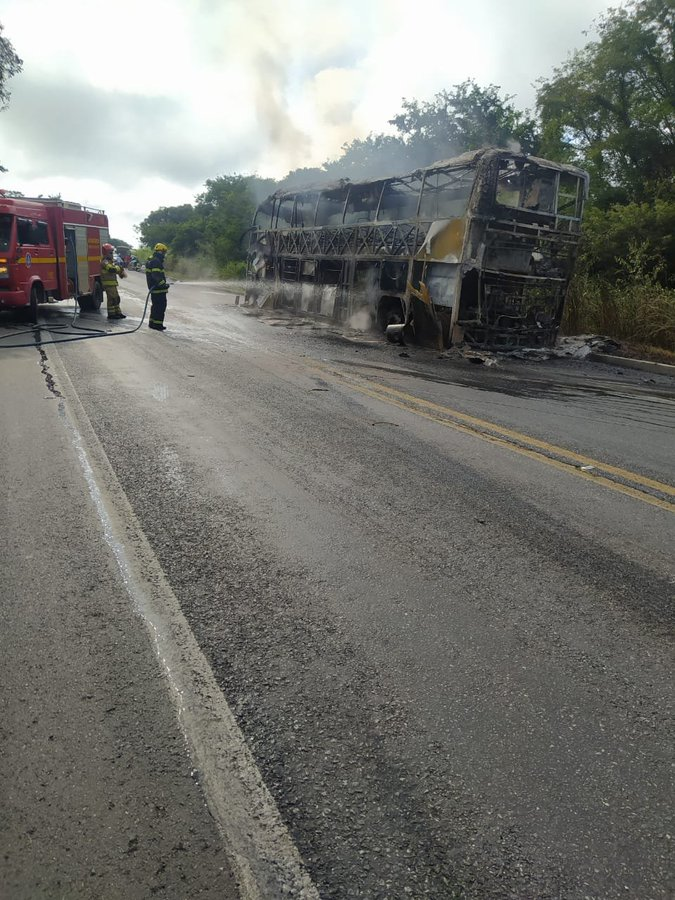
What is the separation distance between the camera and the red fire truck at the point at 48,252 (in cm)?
1342

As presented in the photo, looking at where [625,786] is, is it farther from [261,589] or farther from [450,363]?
[450,363]

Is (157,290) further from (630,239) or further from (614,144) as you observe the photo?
(614,144)

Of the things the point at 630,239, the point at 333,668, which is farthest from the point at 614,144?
the point at 333,668

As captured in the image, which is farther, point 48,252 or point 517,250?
point 48,252

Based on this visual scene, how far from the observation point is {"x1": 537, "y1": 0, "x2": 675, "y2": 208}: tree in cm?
2009

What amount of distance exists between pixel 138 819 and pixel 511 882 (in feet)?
3.17

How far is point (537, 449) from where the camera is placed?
5.64 meters

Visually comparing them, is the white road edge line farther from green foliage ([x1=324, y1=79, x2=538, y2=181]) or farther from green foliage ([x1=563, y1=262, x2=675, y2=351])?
green foliage ([x1=324, y1=79, x2=538, y2=181])

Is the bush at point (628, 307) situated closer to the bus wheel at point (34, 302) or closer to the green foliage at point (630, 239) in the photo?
the green foliage at point (630, 239)

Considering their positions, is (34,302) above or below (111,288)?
below

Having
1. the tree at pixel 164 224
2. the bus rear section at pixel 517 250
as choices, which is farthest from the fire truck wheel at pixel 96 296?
the tree at pixel 164 224

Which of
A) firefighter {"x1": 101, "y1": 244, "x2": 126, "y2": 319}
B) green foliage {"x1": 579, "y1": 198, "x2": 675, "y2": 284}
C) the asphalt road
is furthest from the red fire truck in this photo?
green foliage {"x1": 579, "y1": 198, "x2": 675, "y2": 284}

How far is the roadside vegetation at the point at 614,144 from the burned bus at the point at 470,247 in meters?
2.39

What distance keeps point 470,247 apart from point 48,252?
30.7 ft
